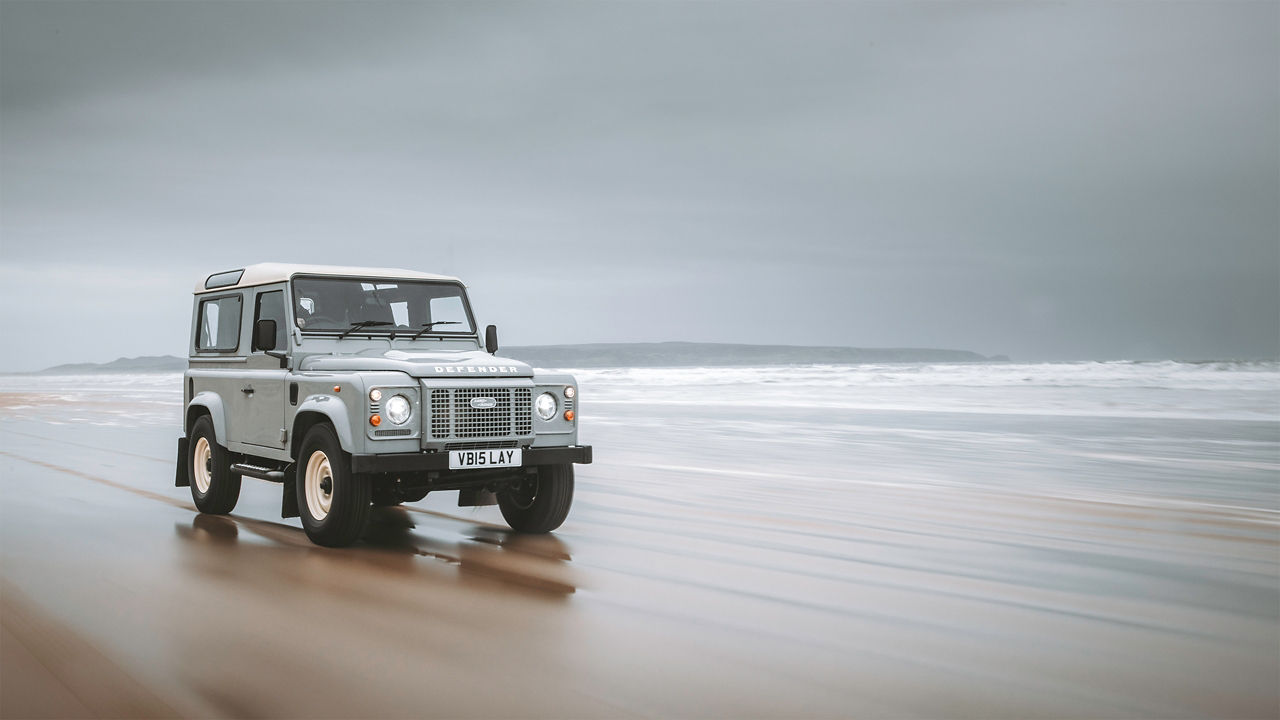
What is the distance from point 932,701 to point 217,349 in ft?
25.3

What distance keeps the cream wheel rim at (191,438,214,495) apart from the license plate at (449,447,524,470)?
11.3 ft

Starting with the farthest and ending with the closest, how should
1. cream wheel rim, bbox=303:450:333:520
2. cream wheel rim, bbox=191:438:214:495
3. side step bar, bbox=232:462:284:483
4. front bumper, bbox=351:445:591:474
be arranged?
cream wheel rim, bbox=191:438:214:495
side step bar, bbox=232:462:284:483
cream wheel rim, bbox=303:450:333:520
front bumper, bbox=351:445:591:474

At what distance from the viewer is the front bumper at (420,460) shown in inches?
282

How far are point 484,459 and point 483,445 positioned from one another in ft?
0.50

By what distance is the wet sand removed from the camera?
4180 millimetres

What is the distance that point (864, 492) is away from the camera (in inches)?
415

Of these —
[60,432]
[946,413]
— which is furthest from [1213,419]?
[60,432]

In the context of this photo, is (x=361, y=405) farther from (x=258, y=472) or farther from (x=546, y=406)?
(x=258, y=472)

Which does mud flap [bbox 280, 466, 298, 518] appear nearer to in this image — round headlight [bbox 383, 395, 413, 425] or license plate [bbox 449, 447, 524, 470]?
round headlight [bbox 383, 395, 413, 425]

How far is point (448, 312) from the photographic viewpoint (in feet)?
30.3

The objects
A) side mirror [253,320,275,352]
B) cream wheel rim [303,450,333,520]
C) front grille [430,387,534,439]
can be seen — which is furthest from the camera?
side mirror [253,320,275,352]

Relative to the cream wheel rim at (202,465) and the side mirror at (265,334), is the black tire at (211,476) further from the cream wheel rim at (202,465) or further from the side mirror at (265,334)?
the side mirror at (265,334)

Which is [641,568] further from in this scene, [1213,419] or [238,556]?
[1213,419]

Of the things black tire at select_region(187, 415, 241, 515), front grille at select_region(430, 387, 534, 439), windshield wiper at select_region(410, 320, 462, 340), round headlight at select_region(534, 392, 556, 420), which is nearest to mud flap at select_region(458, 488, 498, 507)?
front grille at select_region(430, 387, 534, 439)
